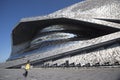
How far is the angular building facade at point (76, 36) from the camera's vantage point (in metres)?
24.0

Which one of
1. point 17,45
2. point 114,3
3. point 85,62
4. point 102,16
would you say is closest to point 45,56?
point 85,62

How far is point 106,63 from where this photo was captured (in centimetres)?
2145

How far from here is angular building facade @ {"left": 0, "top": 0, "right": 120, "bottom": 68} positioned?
24.0m

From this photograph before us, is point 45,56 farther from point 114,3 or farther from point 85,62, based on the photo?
point 114,3

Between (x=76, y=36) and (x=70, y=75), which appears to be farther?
(x=76, y=36)

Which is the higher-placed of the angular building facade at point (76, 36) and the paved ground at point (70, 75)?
the angular building facade at point (76, 36)

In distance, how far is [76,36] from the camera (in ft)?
104

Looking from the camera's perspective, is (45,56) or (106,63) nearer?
(106,63)

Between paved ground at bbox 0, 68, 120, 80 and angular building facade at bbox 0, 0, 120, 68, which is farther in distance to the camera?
angular building facade at bbox 0, 0, 120, 68

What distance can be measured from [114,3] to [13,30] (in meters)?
19.5

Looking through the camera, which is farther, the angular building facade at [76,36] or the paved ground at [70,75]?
the angular building facade at [76,36]

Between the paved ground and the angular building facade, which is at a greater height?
the angular building facade

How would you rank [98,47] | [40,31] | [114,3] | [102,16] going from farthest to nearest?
[40,31] → [114,3] → [102,16] → [98,47]

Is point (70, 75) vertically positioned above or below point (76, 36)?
below
